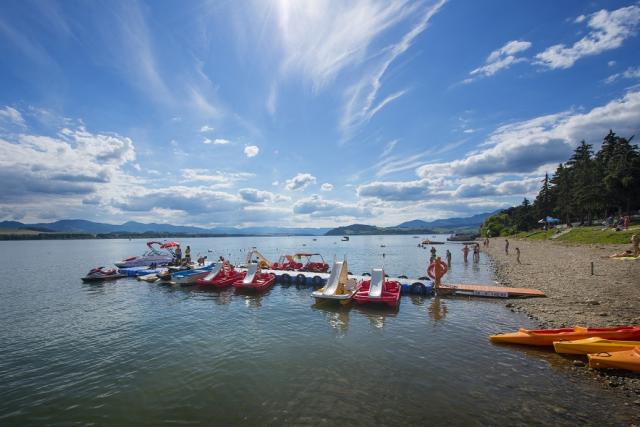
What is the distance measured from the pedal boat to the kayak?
32.8ft

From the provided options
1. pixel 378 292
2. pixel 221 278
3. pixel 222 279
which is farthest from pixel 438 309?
pixel 221 278

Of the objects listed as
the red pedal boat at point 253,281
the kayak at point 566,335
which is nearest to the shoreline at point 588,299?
the kayak at point 566,335

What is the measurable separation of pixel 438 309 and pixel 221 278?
21.1 metres

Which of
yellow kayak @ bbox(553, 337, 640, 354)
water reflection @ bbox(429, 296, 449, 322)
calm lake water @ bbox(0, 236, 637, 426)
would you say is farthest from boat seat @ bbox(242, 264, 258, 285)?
yellow kayak @ bbox(553, 337, 640, 354)

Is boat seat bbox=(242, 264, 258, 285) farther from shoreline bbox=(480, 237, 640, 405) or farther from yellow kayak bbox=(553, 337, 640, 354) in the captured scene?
yellow kayak bbox=(553, 337, 640, 354)

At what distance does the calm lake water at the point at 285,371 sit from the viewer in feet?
29.8

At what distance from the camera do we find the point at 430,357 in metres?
13.0

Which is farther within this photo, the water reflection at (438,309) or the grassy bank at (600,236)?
the grassy bank at (600,236)

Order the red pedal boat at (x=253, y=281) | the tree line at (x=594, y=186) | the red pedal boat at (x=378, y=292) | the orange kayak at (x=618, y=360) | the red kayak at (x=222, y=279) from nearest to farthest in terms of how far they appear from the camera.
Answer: the orange kayak at (x=618, y=360)
the red pedal boat at (x=378, y=292)
the red pedal boat at (x=253, y=281)
the red kayak at (x=222, y=279)
the tree line at (x=594, y=186)

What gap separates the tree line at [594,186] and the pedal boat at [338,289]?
60.3 m

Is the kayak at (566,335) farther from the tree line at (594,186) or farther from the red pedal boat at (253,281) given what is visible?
the tree line at (594,186)

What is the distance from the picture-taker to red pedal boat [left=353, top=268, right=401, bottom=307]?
2175 centimetres

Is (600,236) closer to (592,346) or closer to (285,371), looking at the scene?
(592,346)

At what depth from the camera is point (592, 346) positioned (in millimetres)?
11742
